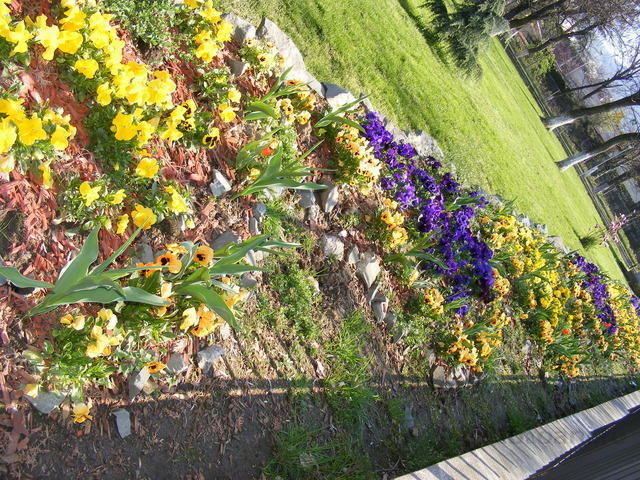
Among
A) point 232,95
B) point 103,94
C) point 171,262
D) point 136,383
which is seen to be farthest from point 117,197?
point 232,95

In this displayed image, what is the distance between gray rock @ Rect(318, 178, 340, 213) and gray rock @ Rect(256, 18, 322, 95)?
1035 millimetres

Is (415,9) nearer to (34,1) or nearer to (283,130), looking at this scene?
(283,130)

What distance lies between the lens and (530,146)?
14.5 meters

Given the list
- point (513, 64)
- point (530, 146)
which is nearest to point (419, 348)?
point (530, 146)

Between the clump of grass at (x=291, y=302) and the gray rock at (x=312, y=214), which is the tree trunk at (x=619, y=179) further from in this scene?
the clump of grass at (x=291, y=302)

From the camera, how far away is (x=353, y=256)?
4016mm

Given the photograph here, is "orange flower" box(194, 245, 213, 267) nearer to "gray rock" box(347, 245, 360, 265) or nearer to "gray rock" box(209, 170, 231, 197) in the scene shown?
"gray rock" box(209, 170, 231, 197)

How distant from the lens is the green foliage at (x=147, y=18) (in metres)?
3.04

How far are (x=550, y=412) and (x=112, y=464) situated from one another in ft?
17.0

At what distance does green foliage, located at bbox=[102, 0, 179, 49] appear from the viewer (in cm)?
304

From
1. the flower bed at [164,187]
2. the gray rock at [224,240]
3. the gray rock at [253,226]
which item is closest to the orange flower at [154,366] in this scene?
the flower bed at [164,187]

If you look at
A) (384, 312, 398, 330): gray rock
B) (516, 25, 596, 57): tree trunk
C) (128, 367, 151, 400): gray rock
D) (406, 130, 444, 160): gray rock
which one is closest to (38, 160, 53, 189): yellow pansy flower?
(128, 367, 151, 400): gray rock

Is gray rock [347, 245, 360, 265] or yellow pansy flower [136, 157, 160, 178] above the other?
yellow pansy flower [136, 157, 160, 178]

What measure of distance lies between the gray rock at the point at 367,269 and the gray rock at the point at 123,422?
7.18ft
